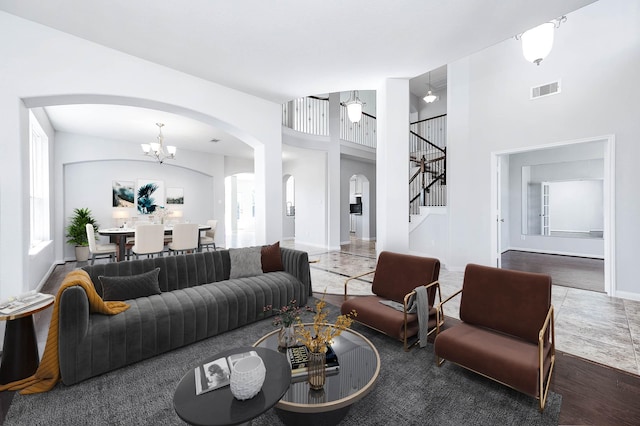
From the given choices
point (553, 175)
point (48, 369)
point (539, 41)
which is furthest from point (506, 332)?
point (553, 175)

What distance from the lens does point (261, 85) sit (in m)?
4.09

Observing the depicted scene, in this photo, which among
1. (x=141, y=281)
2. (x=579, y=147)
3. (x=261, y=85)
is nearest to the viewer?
(x=141, y=281)

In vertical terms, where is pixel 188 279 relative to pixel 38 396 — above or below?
above

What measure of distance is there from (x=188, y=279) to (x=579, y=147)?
895 centimetres

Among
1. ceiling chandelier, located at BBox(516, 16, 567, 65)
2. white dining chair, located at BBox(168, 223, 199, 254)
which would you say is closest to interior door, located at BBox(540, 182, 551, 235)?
ceiling chandelier, located at BBox(516, 16, 567, 65)

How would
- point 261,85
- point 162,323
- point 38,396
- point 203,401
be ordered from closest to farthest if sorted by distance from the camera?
point 203,401 < point 38,396 < point 162,323 < point 261,85

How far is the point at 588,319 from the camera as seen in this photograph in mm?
3275

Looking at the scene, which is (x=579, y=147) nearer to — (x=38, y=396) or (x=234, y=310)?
(x=234, y=310)

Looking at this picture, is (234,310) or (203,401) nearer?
(203,401)

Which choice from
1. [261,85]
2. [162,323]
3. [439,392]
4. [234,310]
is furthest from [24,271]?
[439,392]

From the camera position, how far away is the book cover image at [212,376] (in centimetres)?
145

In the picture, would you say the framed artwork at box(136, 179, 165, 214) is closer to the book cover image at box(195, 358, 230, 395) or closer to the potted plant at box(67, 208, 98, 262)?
the potted plant at box(67, 208, 98, 262)

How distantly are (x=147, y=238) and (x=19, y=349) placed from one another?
3157mm

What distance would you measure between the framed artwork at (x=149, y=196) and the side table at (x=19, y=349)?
20.1 feet
